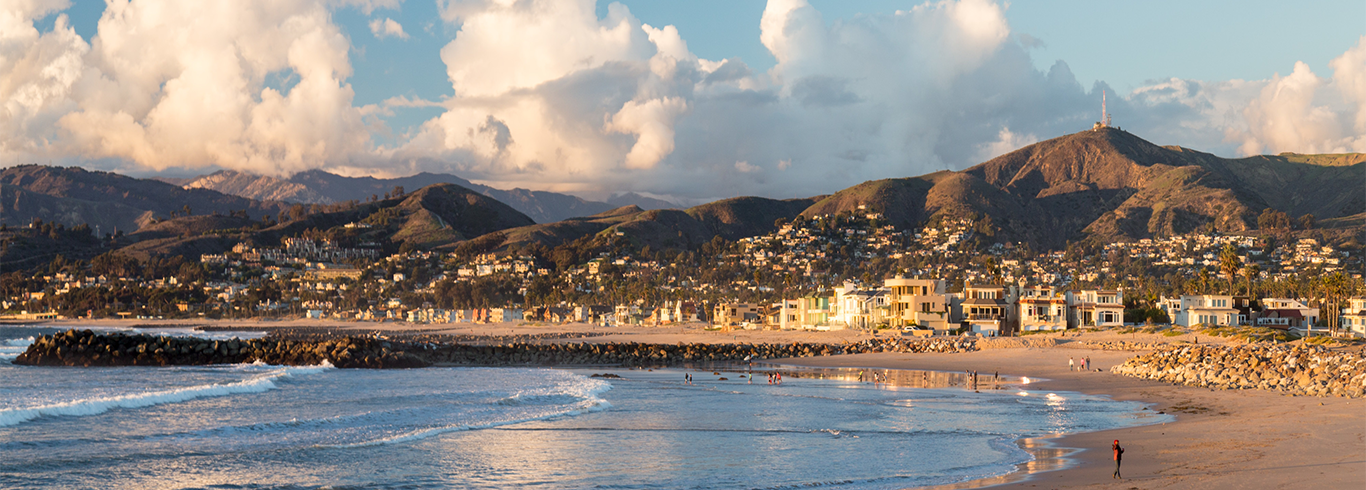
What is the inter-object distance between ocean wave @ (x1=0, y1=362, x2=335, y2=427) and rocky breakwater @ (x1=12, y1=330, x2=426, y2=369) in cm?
1185

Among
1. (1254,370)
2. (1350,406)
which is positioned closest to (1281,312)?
(1254,370)

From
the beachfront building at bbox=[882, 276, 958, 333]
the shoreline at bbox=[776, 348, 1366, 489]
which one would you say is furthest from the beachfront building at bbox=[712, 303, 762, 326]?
the shoreline at bbox=[776, 348, 1366, 489]

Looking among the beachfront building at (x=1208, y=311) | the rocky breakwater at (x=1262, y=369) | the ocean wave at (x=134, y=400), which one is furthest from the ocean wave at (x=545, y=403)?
the beachfront building at (x=1208, y=311)

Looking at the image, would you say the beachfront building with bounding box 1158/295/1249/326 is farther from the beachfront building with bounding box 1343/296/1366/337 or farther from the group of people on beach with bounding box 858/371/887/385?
the group of people on beach with bounding box 858/371/887/385

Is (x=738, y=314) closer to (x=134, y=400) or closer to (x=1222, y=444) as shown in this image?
(x=134, y=400)

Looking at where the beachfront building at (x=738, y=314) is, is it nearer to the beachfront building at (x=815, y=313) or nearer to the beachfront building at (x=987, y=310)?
the beachfront building at (x=815, y=313)

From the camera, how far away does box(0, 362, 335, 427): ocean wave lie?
31.1 meters

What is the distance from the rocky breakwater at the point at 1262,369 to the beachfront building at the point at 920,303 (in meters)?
50.6

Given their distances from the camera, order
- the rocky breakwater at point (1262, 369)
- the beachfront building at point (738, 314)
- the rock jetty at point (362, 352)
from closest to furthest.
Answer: the rocky breakwater at point (1262, 369), the rock jetty at point (362, 352), the beachfront building at point (738, 314)

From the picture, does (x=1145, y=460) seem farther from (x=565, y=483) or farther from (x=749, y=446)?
(x=565, y=483)

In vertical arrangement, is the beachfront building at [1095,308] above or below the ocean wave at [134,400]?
above

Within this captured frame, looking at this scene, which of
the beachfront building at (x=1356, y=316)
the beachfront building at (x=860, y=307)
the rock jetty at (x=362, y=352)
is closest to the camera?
the rock jetty at (x=362, y=352)

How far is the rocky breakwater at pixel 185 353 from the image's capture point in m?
60.0

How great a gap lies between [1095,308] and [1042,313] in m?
6.51
